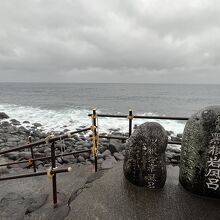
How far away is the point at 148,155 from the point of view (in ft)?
14.3

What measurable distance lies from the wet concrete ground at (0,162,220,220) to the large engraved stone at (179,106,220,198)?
241 mm

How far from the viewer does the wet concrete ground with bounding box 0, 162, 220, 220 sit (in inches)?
146

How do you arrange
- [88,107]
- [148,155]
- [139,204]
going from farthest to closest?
[88,107] < [148,155] < [139,204]

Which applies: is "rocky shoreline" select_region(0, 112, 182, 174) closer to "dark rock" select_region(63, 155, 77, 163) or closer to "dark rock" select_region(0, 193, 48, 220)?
"dark rock" select_region(63, 155, 77, 163)

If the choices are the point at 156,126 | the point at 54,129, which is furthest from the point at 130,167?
the point at 54,129

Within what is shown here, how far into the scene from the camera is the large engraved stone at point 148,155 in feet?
14.3

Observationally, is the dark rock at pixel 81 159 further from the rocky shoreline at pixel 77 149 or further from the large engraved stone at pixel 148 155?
the large engraved stone at pixel 148 155

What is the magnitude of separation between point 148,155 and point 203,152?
1.00m

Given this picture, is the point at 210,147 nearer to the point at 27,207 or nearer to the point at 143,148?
the point at 143,148

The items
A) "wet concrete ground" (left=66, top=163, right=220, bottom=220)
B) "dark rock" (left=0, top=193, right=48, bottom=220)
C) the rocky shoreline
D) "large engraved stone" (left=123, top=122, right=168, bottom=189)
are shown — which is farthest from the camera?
the rocky shoreline

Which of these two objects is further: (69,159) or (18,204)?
(69,159)

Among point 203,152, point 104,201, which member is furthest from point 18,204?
point 203,152

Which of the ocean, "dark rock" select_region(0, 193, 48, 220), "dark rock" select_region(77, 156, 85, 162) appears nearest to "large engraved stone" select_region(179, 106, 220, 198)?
"dark rock" select_region(0, 193, 48, 220)

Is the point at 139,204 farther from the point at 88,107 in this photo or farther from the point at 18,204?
the point at 88,107
